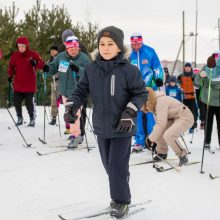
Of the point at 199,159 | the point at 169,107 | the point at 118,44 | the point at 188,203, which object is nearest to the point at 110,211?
the point at 188,203

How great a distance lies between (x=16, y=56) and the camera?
29.2 ft

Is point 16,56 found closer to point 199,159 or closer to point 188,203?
point 199,159

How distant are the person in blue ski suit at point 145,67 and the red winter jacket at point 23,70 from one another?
9.62 ft

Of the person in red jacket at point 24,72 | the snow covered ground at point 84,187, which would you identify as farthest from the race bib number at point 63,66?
the person in red jacket at point 24,72

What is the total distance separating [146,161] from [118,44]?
9.23 ft

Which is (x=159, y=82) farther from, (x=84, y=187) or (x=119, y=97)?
(x=119, y=97)

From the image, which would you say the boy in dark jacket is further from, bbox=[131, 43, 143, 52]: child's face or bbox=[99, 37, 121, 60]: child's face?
bbox=[99, 37, 121, 60]: child's face

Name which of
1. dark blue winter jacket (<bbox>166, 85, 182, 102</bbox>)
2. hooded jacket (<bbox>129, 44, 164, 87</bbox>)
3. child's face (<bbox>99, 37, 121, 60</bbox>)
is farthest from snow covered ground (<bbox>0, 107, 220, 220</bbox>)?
dark blue winter jacket (<bbox>166, 85, 182, 102</bbox>)

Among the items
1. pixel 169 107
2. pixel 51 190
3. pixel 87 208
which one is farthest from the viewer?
pixel 169 107

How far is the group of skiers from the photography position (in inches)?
135

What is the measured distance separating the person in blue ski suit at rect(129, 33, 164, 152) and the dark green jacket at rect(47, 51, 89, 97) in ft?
2.76

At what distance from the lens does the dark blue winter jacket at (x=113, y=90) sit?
3.40 meters

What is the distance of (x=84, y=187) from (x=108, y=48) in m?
1.72

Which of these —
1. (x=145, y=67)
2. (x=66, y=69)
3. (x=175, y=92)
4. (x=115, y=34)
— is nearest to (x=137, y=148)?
(x=145, y=67)
